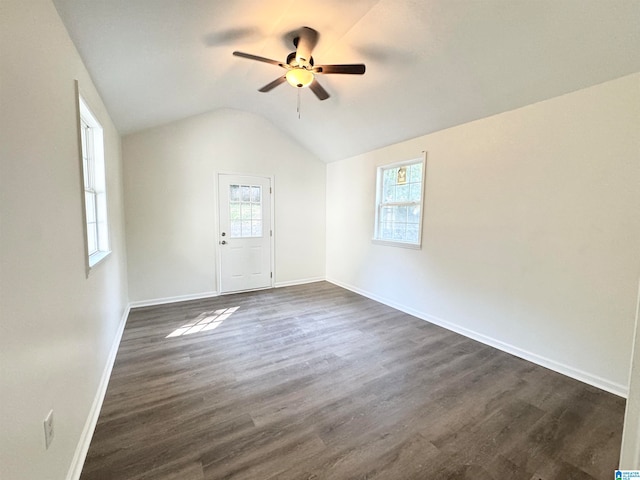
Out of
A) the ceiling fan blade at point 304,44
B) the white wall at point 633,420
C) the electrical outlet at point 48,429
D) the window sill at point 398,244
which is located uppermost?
the ceiling fan blade at point 304,44

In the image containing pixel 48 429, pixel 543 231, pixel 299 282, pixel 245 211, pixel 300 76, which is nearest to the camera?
pixel 48 429

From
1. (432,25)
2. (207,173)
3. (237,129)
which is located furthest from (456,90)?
(207,173)

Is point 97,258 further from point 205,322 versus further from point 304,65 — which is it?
point 304,65

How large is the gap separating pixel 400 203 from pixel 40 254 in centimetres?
370

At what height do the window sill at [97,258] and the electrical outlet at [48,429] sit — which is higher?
the window sill at [97,258]

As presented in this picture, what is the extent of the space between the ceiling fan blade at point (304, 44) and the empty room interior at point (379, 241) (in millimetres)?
18

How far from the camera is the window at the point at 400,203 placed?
3693mm

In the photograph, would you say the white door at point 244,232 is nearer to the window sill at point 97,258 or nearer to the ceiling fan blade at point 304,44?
the window sill at point 97,258

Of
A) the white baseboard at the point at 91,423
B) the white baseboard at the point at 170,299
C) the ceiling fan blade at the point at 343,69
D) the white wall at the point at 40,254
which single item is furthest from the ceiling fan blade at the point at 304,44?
the white baseboard at the point at 170,299

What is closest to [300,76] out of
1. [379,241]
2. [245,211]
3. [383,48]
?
[383,48]

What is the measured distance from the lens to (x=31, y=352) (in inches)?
41.0

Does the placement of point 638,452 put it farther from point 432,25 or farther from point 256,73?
point 256,73

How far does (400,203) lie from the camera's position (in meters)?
3.94

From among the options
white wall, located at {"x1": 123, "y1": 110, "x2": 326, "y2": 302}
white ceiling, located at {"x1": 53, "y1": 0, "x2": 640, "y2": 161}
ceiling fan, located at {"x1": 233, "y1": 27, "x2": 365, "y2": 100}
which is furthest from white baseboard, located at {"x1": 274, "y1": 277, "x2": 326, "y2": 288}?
ceiling fan, located at {"x1": 233, "y1": 27, "x2": 365, "y2": 100}
